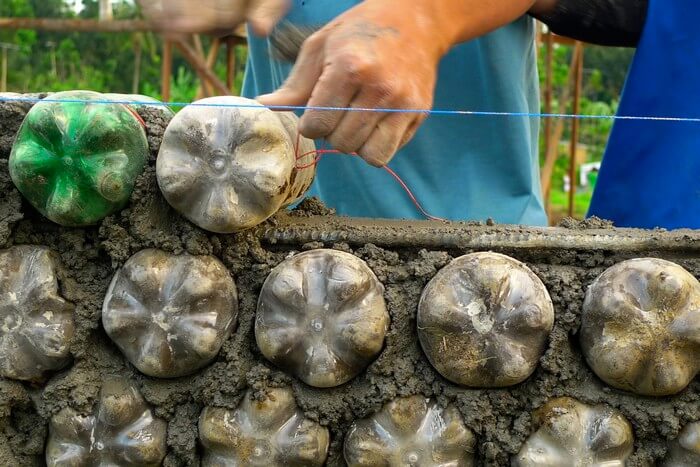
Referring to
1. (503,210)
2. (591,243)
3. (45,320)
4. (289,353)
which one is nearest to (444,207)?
(503,210)

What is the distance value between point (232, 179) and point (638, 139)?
2.71ft

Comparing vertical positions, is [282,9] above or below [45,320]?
above

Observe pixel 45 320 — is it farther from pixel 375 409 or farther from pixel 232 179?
pixel 375 409

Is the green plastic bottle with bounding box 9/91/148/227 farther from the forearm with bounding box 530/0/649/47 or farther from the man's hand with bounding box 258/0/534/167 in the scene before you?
the forearm with bounding box 530/0/649/47

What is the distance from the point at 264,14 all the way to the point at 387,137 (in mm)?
199

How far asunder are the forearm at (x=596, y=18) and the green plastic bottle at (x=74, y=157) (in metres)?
0.67

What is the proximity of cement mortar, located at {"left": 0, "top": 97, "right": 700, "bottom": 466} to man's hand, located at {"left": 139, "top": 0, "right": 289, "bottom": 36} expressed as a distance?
0.14m

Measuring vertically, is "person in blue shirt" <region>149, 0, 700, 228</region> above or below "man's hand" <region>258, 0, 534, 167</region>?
below

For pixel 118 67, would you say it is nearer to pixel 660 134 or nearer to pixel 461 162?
pixel 461 162

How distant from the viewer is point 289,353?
0.85 meters

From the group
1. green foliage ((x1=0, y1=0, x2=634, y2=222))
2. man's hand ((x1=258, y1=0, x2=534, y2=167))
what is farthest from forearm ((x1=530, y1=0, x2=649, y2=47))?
green foliage ((x1=0, y1=0, x2=634, y2=222))

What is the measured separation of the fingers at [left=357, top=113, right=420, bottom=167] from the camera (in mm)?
841

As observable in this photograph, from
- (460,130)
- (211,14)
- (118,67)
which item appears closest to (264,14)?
(211,14)

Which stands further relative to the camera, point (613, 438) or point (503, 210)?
point (503, 210)
